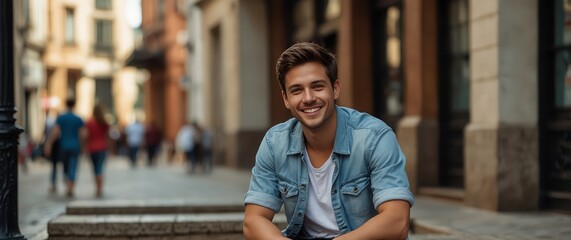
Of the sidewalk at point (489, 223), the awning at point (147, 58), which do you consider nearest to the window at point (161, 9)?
the awning at point (147, 58)

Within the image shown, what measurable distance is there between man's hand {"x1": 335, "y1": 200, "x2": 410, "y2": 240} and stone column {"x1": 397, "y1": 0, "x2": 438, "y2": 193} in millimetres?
8152

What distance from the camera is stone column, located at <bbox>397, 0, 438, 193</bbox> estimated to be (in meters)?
11.5

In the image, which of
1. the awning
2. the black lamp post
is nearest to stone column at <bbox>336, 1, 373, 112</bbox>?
the black lamp post

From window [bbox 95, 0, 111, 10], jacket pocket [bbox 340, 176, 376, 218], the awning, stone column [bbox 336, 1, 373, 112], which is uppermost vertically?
window [bbox 95, 0, 111, 10]

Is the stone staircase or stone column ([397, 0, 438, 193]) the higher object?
stone column ([397, 0, 438, 193])

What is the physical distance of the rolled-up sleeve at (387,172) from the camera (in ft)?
11.3

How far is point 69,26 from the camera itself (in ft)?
172

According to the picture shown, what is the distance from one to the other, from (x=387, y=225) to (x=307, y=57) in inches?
29.8

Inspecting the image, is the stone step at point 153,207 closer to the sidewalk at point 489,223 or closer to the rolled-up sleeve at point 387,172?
the sidewalk at point 489,223

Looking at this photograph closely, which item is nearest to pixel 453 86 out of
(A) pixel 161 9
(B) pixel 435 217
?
(B) pixel 435 217

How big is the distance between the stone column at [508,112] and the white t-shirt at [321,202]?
589cm

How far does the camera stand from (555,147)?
920 cm

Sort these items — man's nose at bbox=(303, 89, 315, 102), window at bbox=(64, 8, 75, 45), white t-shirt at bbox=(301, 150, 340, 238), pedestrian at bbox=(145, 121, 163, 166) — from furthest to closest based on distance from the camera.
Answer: window at bbox=(64, 8, 75, 45), pedestrian at bbox=(145, 121, 163, 166), white t-shirt at bbox=(301, 150, 340, 238), man's nose at bbox=(303, 89, 315, 102)

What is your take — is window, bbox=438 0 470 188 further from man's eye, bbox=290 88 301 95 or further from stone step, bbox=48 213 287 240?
man's eye, bbox=290 88 301 95
